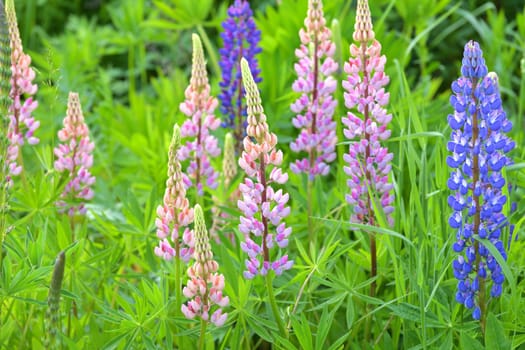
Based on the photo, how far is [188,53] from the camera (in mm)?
6055

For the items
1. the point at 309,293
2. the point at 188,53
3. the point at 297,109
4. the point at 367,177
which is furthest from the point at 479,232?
the point at 188,53

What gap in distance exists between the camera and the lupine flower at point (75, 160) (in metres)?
2.96

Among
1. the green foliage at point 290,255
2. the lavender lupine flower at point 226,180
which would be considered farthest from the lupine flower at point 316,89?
the lavender lupine flower at point 226,180

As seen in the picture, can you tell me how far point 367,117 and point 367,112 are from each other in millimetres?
15

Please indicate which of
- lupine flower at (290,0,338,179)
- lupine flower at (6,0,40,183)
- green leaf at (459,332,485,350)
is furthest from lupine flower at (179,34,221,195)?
green leaf at (459,332,485,350)

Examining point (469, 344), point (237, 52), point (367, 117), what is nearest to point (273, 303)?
point (469, 344)

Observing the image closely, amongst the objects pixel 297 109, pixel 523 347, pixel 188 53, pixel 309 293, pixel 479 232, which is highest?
pixel 188 53

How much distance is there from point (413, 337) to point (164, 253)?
2.67 feet

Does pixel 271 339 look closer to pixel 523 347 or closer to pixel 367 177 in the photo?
pixel 367 177

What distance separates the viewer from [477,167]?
222 centimetres

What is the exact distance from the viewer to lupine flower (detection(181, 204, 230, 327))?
2151mm

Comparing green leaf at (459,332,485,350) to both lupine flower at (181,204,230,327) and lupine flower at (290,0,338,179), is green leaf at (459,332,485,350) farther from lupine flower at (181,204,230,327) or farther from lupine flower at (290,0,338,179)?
lupine flower at (290,0,338,179)

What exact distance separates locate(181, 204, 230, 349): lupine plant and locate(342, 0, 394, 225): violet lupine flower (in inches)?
22.0

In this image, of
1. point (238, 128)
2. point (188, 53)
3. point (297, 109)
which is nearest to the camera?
point (297, 109)
